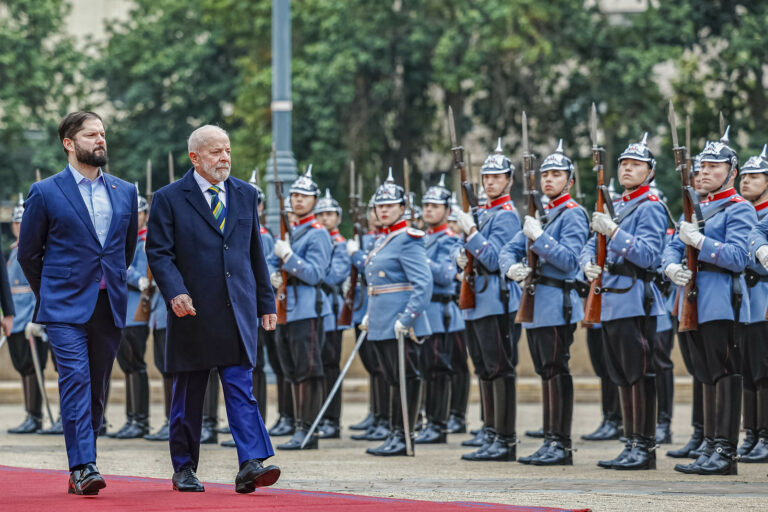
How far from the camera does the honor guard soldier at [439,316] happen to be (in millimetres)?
12828

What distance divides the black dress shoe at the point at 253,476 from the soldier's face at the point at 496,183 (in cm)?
377

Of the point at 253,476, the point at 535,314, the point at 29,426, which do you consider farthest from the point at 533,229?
the point at 29,426

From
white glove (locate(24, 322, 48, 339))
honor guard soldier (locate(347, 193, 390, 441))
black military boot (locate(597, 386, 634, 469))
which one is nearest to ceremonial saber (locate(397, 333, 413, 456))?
honor guard soldier (locate(347, 193, 390, 441))

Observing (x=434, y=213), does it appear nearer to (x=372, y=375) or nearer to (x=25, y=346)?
(x=372, y=375)

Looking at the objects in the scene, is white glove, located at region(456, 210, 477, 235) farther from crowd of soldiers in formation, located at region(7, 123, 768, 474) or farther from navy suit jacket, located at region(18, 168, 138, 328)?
navy suit jacket, located at region(18, 168, 138, 328)

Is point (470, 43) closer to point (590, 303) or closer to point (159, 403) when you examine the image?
point (159, 403)

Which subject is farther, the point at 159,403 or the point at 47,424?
the point at 159,403

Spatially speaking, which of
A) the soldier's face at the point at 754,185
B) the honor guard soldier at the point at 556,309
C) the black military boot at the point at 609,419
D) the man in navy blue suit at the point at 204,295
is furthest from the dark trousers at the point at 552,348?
the man in navy blue suit at the point at 204,295

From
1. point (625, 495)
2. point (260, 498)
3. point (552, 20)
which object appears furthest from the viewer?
point (552, 20)

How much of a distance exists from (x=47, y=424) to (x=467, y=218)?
Result: 608 centimetres

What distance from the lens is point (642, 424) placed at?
9.98 m

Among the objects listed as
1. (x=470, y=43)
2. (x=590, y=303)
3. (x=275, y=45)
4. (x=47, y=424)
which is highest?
(x=470, y=43)

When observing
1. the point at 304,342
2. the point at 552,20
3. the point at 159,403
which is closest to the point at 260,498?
the point at 304,342

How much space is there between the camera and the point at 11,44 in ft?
107
